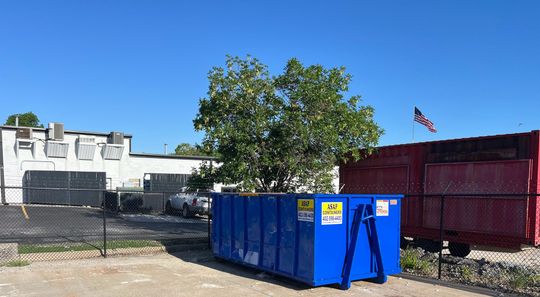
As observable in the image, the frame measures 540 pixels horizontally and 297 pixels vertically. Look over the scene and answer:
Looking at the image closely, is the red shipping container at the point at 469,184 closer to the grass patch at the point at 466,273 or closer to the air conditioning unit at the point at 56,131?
the grass patch at the point at 466,273

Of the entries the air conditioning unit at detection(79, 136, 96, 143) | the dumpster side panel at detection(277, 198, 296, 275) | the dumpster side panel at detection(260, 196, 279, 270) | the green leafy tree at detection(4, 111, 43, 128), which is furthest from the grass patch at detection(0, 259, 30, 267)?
the green leafy tree at detection(4, 111, 43, 128)

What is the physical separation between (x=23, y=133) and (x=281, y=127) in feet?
80.3

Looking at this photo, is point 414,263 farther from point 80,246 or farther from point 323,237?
point 80,246

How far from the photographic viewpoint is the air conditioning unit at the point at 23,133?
30703 millimetres

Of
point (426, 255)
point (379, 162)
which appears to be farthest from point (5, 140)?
point (426, 255)

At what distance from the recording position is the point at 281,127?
12500 mm

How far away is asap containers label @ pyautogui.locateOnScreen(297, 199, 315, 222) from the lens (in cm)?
810

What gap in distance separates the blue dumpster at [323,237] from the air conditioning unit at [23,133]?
26.0 m

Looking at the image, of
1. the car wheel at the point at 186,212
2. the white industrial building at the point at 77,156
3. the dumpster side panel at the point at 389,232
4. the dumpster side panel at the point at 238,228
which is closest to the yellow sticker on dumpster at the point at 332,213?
the dumpster side panel at the point at 389,232

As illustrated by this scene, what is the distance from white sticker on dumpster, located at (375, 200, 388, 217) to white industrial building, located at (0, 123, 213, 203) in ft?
72.3

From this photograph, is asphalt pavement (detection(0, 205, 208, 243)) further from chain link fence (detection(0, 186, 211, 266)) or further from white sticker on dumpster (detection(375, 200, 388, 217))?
white sticker on dumpster (detection(375, 200, 388, 217))

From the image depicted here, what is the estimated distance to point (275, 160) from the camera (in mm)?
12484

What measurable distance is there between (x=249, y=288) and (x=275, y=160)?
4.81 meters

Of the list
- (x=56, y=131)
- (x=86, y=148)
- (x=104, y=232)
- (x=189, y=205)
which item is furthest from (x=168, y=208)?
(x=104, y=232)
